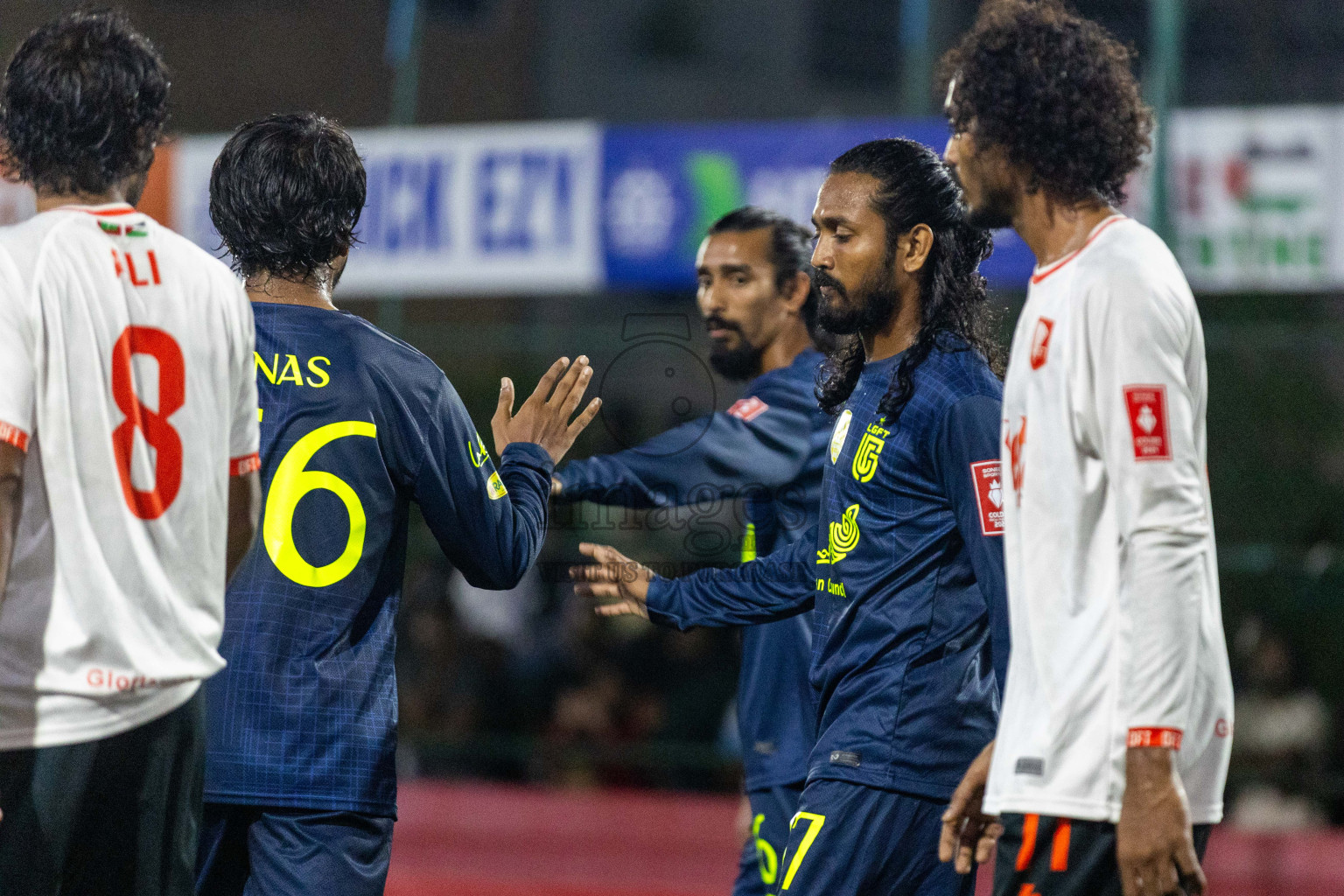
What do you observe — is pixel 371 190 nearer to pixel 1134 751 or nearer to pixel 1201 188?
pixel 1201 188

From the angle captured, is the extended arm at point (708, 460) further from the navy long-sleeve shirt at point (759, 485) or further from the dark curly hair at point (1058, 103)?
the dark curly hair at point (1058, 103)

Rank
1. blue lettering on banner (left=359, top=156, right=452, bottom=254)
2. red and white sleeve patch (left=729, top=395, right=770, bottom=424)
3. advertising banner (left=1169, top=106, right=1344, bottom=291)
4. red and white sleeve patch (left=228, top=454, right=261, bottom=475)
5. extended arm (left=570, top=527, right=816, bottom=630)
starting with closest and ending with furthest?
red and white sleeve patch (left=228, top=454, right=261, bottom=475)
extended arm (left=570, top=527, right=816, bottom=630)
red and white sleeve patch (left=729, top=395, right=770, bottom=424)
advertising banner (left=1169, top=106, right=1344, bottom=291)
blue lettering on banner (left=359, top=156, right=452, bottom=254)

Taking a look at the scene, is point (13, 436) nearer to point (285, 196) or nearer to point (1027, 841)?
point (285, 196)

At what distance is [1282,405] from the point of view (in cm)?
913

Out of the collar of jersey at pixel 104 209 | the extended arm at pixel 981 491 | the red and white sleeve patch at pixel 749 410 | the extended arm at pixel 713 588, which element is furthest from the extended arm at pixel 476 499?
the red and white sleeve patch at pixel 749 410

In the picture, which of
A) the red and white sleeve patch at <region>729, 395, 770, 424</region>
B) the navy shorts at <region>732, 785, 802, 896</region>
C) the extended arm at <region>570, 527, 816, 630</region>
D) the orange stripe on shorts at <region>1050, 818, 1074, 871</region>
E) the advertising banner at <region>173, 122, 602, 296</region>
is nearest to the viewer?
the orange stripe on shorts at <region>1050, 818, 1074, 871</region>

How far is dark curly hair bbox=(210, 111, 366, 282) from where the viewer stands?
3.12 m

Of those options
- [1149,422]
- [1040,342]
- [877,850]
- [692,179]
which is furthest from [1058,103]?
[692,179]

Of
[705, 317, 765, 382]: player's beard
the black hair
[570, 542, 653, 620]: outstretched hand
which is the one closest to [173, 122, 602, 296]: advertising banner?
the black hair

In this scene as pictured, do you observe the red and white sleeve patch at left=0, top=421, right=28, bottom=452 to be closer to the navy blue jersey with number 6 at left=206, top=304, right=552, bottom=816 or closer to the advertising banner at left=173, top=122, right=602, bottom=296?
the navy blue jersey with number 6 at left=206, top=304, right=552, bottom=816

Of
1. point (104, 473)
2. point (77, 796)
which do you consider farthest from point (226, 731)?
point (104, 473)

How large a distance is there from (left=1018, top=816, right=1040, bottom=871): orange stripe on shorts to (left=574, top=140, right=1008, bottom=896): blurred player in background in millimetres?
546

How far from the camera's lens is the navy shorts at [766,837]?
170 inches

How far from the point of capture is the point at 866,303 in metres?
3.51
